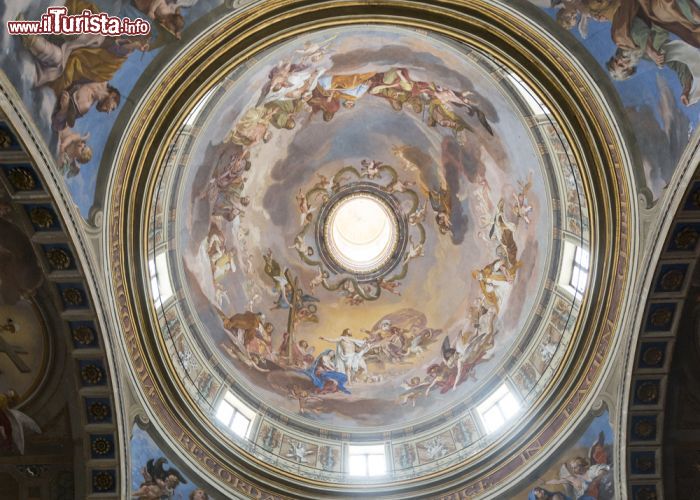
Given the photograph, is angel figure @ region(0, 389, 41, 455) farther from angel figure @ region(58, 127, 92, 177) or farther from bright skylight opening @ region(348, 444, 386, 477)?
bright skylight opening @ region(348, 444, 386, 477)

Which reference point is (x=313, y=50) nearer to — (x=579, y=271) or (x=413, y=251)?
(x=413, y=251)

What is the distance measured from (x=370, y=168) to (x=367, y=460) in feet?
32.7

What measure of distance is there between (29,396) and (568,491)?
40.8 feet

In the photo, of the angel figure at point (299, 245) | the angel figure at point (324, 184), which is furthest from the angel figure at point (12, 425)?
the angel figure at point (324, 184)

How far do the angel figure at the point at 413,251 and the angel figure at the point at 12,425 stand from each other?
44.6 feet

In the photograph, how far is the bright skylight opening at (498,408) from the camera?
1908 cm

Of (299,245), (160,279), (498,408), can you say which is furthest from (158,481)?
(299,245)

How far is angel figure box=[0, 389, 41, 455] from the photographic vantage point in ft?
48.0

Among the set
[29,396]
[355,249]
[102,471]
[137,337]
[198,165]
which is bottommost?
[102,471]

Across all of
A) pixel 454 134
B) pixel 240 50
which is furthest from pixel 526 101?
pixel 240 50

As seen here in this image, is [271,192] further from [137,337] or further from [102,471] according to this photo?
[102,471]

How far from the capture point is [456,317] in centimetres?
2280

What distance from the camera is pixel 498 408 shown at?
774 inches

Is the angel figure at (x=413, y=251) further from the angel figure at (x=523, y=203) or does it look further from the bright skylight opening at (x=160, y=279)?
the bright skylight opening at (x=160, y=279)
